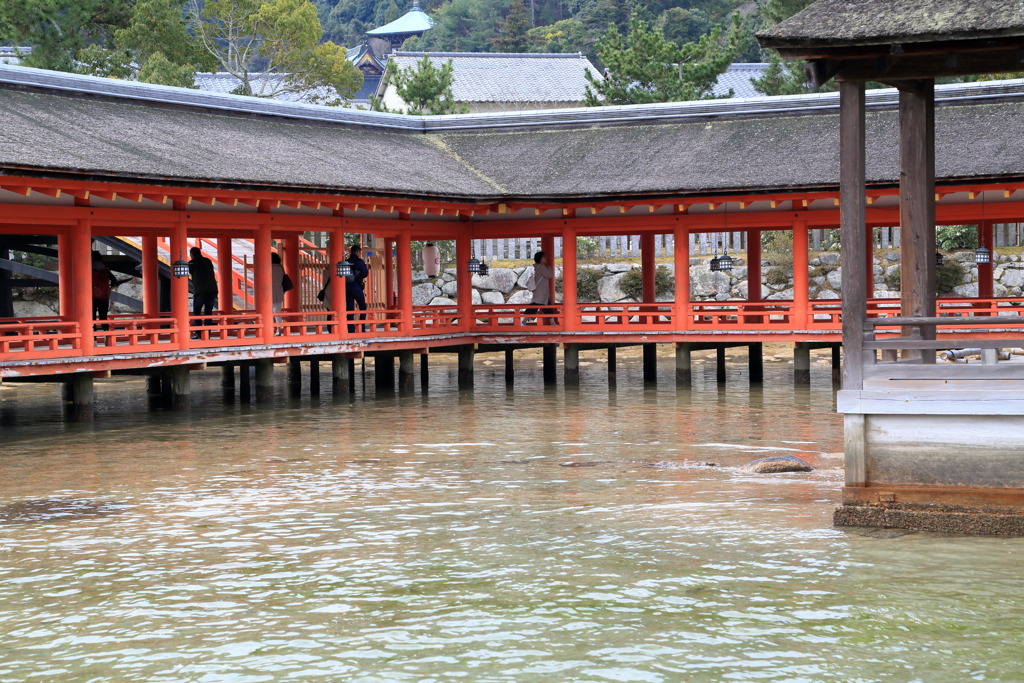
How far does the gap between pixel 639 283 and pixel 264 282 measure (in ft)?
47.0

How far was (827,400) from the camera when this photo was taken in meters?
21.4

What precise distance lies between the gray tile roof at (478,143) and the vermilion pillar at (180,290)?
112 cm

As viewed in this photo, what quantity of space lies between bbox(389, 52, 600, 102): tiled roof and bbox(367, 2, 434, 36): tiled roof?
50.3 ft

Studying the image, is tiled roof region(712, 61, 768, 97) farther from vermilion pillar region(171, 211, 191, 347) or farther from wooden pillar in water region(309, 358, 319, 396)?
vermilion pillar region(171, 211, 191, 347)

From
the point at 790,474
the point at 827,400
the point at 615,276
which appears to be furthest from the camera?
the point at 615,276

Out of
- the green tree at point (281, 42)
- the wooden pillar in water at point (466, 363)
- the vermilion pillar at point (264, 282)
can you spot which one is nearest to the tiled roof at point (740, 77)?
the green tree at point (281, 42)

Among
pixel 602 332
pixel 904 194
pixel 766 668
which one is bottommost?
pixel 766 668

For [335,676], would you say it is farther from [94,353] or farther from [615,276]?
[615,276]

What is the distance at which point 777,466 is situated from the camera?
13828 mm

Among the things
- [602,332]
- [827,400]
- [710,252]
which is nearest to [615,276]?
[710,252]

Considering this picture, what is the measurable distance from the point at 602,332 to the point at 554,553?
13.5 metres

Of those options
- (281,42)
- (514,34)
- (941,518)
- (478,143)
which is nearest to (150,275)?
(478,143)

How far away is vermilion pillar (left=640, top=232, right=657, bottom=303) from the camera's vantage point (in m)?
26.2

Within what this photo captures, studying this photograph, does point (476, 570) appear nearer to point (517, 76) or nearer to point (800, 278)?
point (800, 278)
